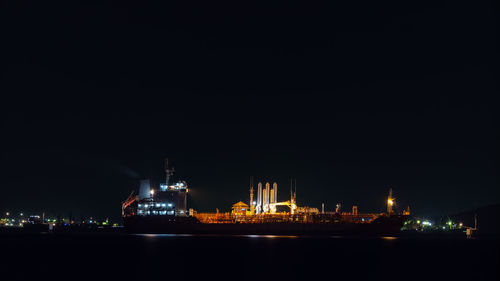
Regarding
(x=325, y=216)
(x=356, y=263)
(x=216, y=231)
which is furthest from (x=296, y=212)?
(x=356, y=263)

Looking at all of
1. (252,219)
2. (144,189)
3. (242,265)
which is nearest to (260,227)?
(252,219)

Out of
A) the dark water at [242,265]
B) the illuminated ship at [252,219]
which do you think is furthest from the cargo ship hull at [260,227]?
the dark water at [242,265]

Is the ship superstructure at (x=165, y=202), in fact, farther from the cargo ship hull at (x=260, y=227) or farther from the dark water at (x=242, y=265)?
the dark water at (x=242, y=265)

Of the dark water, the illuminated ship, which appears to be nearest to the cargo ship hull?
the illuminated ship

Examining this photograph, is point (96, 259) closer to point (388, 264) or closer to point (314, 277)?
point (314, 277)

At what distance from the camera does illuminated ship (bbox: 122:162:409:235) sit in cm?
10625

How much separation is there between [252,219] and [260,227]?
3079 mm

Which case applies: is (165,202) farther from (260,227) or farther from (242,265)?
(242,265)

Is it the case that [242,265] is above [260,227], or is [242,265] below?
above

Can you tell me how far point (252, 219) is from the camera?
11394 cm

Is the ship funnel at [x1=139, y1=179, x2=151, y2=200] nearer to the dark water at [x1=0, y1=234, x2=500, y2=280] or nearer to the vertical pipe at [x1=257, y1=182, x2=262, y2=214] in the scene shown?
the vertical pipe at [x1=257, y1=182, x2=262, y2=214]

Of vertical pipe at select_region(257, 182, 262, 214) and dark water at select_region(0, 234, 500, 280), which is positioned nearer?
dark water at select_region(0, 234, 500, 280)

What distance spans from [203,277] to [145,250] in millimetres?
24995

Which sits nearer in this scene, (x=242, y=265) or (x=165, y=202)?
(x=242, y=265)
